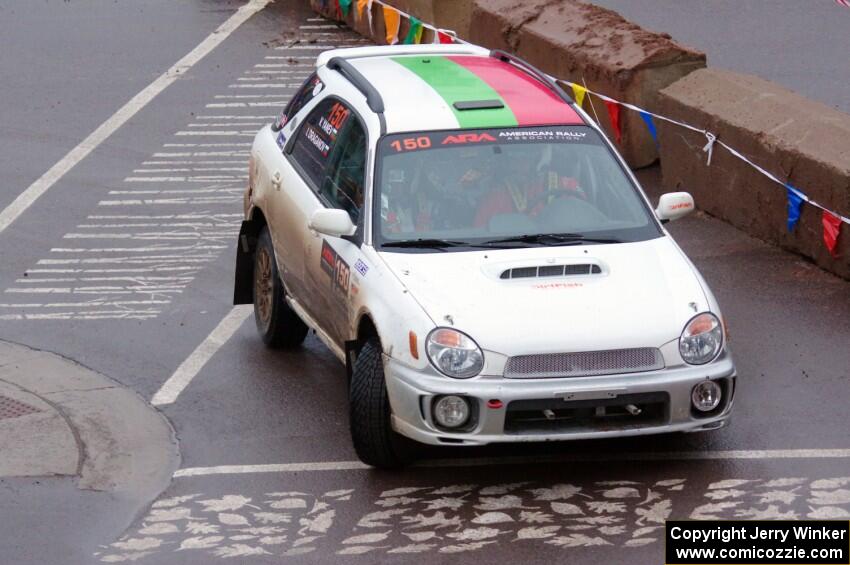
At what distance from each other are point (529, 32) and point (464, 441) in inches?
349

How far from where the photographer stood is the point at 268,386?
35.8 ft

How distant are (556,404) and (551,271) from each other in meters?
0.88

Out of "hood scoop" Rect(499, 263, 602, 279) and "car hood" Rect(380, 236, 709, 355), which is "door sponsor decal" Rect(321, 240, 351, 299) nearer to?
"car hood" Rect(380, 236, 709, 355)

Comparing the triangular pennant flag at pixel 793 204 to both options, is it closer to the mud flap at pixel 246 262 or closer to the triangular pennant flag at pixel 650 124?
the triangular pennant flag at pixel 650 124

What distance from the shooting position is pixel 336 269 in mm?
9805

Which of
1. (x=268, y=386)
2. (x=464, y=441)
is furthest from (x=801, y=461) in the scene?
(x=268, y=386)

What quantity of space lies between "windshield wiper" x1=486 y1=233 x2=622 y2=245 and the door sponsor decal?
33.1 inches

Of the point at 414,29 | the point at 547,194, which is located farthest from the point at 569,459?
the point at 414,29

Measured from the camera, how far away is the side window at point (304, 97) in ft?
37.2

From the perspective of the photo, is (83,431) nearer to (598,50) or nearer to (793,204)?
(793,204)

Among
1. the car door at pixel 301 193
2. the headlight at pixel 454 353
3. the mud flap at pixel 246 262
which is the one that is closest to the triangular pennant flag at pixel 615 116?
the mud flap at pixel 246 262

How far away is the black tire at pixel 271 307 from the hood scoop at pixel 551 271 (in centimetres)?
255

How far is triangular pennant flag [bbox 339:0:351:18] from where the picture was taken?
21719 mm

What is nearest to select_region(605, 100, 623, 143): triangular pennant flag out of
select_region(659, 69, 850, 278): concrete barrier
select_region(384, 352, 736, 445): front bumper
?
select_region(659, 69, 850, 278): concrete barrier
